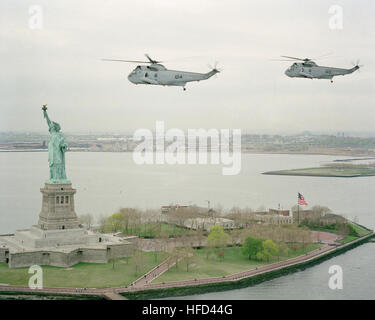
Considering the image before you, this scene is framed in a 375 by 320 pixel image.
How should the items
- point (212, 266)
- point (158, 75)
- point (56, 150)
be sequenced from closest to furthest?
point (158, 75), point (212, 266), point (56, 150)

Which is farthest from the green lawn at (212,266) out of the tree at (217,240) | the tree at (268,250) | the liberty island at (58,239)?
the liberty island at (58,239)

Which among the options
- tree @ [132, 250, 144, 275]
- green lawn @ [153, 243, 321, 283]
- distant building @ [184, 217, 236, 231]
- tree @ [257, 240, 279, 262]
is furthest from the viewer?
distant building @ [184, 217, 236, 231]

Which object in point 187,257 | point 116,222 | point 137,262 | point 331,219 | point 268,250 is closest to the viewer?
point 137,262

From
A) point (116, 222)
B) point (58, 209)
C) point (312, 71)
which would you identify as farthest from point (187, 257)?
point (312, 71)

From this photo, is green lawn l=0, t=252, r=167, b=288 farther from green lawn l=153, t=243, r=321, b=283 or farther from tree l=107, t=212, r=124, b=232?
tree l=107, t=212, r=124, b=232

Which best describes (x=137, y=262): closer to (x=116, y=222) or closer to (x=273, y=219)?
(x=116, y=222)

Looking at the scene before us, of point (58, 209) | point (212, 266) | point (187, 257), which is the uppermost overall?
point (58, 209)

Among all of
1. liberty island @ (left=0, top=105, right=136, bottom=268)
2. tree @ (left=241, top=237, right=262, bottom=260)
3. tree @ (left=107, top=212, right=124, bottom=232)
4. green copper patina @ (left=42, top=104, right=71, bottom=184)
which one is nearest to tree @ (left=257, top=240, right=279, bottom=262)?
tree @ (left=241, top=237, right=262, bottom=260)
